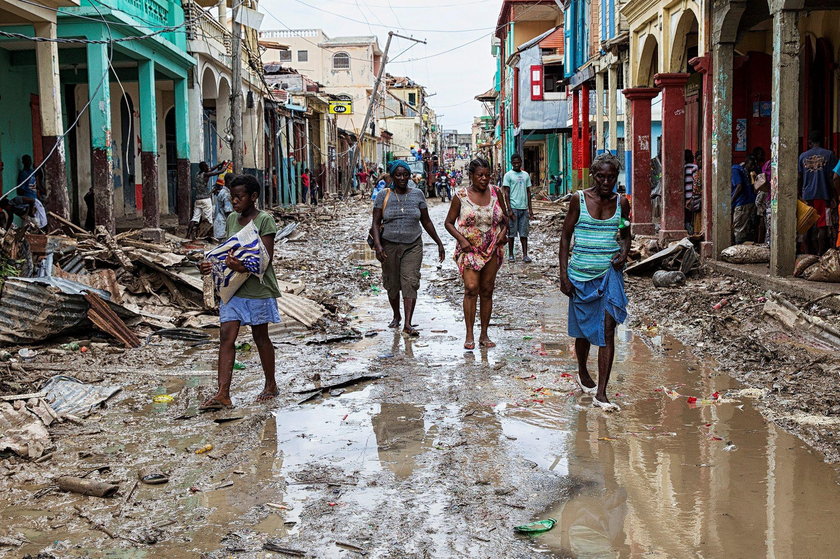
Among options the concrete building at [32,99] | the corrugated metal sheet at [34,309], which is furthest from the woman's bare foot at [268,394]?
the concrete building at [32,99]

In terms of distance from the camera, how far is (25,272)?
898 cm

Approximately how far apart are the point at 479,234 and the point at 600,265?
2.24 meters

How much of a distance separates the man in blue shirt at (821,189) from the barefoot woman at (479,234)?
5347mm

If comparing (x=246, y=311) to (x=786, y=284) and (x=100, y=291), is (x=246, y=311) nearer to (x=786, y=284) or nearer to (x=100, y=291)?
(x=100, y=291)

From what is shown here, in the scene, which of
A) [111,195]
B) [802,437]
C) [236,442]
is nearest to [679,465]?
[802,437]

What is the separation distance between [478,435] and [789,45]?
22.2ft

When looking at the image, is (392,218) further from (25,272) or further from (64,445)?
(64,445)

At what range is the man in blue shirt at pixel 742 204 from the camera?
13133 mm

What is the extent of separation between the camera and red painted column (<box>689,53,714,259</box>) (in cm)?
1261

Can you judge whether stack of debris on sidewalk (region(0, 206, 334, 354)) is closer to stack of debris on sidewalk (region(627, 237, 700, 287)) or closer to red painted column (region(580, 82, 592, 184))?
stack of debris on sidewalk (region(627, 237, 700, 287))

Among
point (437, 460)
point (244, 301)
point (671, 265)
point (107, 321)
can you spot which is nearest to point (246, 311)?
point (244, 301)

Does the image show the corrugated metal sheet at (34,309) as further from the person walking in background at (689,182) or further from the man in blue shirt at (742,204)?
the person walking in background at (689,182)

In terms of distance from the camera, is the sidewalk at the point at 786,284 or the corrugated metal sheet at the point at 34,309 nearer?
the corrugated metal sheet at the point at 34,309

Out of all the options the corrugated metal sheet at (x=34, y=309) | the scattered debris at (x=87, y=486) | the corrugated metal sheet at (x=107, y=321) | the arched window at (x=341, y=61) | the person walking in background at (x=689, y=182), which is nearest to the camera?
the scattered debris at (x=87, y=486)
